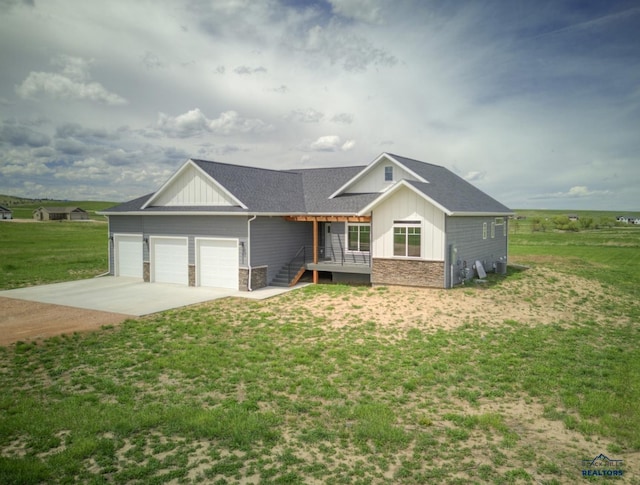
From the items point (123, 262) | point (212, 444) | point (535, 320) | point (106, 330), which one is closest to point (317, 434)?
point (212, 444)

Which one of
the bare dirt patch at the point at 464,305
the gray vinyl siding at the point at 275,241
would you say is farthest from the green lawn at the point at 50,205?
the bare dirt patch at the point at 464,305

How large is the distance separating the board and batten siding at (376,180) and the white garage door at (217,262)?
742cm

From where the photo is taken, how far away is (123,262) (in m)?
24.6

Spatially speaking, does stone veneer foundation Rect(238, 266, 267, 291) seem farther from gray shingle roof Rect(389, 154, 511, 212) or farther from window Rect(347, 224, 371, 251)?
gray shingle roof Rect(389, 154, 511, 212)

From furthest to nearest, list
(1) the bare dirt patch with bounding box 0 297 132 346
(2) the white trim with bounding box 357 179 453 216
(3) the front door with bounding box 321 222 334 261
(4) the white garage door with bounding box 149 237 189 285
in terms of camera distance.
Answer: (3) the front door with bounding box 321 222 334 261, (4) the white garage door with bounding box 149 237 189 285, (2) the white trim with bounding box 357 179 453 216, (1) the bare dirt patch with bounding box 0 297 132 346

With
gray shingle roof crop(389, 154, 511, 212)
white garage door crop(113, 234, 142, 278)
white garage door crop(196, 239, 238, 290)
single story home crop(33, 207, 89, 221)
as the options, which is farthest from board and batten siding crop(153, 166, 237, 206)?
single story home crop(33, 207, 89, 221)

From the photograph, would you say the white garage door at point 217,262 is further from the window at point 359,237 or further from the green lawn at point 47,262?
the green lawn at point 47,262

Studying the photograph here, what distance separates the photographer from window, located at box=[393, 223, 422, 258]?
19245 millimetres

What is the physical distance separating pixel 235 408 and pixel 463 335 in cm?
743

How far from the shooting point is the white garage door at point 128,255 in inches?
944

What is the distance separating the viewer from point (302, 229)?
77.8 ft

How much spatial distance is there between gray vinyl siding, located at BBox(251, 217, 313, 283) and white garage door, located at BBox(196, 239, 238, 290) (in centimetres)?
101

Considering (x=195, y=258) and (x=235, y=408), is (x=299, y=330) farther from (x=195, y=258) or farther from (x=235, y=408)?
(x=195, y=258)

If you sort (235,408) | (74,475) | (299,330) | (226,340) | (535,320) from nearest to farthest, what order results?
1. (74,475)
2. (235,408)
3. (226,340)
4. (299,330)
5. (535,320)
